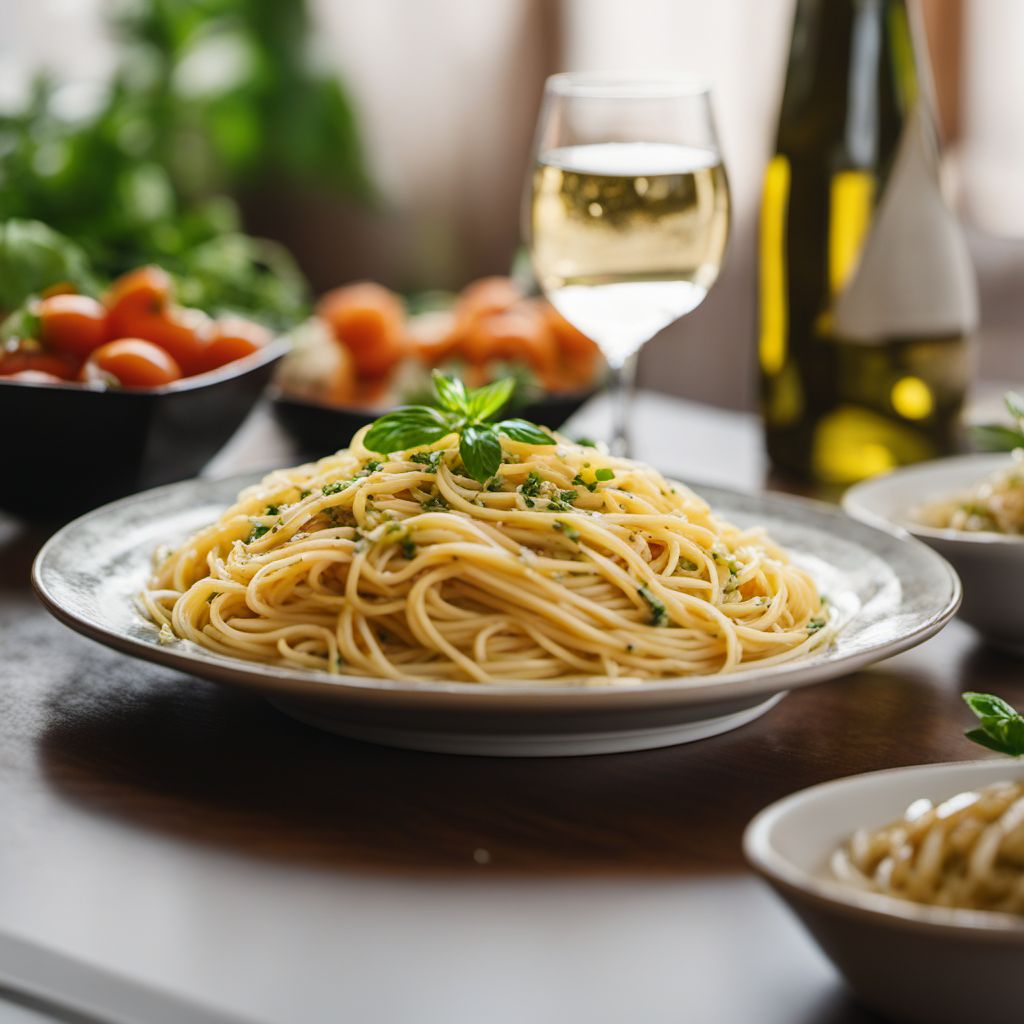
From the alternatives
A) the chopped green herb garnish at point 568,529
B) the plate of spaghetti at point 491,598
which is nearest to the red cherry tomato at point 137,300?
the plate of spaghetti at point 491,598

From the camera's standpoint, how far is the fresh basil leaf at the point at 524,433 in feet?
3.98

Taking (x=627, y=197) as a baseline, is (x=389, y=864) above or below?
below

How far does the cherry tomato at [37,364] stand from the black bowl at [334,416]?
31cm

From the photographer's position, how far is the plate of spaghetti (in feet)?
3.29

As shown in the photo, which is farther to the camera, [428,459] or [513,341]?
[513,341]

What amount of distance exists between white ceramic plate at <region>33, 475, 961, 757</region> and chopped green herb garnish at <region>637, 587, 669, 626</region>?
8cm

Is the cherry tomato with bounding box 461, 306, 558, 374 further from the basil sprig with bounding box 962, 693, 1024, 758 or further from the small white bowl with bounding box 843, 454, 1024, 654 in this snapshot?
the basil sprig with bounding box 962, 693, 1024, 758

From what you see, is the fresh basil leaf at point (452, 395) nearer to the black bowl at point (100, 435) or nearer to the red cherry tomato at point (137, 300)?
the black bowl at point (100, 435)

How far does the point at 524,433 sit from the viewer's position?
1215 mm

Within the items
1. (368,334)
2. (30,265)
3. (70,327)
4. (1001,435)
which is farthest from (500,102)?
(1001,435)

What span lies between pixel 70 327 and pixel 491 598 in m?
0.87

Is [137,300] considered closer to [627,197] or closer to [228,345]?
[228,345]

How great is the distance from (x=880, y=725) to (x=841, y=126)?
0.96 metres

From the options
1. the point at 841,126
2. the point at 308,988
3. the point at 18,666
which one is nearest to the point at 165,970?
the point at 308,988
